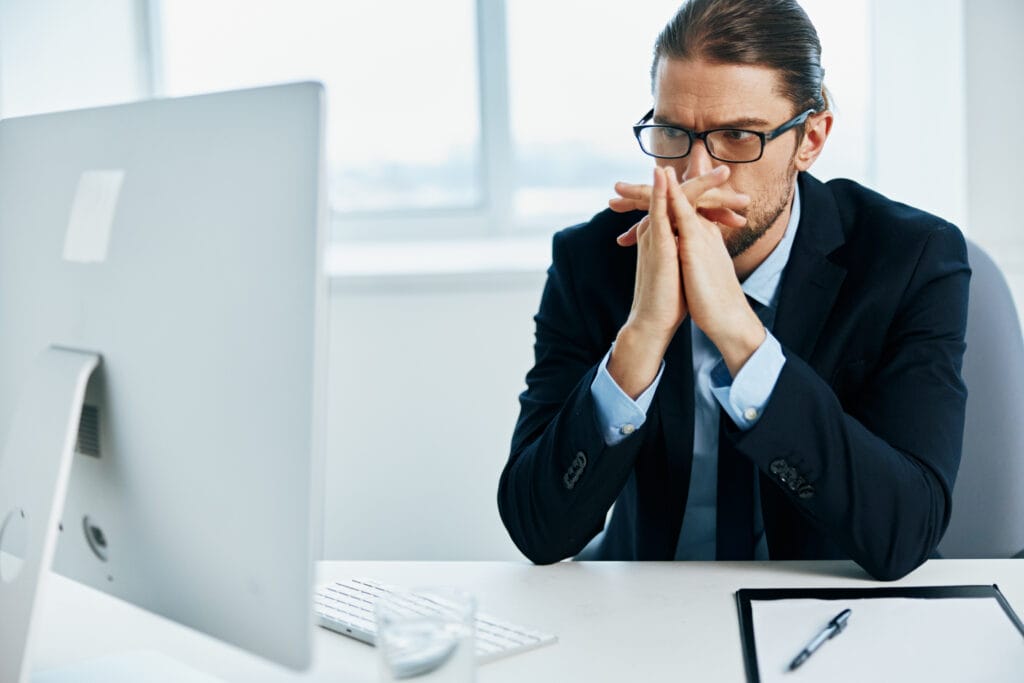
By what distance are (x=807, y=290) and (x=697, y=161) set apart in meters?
0.23

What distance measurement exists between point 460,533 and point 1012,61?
167 cm

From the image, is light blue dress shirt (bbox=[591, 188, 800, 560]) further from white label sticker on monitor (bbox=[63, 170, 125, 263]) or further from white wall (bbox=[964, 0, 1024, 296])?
white wall (bbox=[964, 0, 1024, 296])

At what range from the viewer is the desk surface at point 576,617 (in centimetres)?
102

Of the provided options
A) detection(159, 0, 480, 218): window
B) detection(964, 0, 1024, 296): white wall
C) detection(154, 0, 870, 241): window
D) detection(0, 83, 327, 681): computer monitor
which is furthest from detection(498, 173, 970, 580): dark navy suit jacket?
detection(159, 0, 480, 218): window

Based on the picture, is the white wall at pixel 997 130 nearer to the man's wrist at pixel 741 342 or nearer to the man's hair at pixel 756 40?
the man's hair at pixel 756 40

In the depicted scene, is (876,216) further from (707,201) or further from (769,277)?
(707,201)

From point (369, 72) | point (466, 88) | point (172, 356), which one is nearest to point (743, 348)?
point (172, 356)

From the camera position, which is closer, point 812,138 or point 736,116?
point 736,116

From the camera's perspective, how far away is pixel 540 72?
2.98 metres

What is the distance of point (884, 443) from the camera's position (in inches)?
51.8

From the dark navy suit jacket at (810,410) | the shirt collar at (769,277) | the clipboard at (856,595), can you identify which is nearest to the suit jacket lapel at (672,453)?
the dark navy suit jacket at (810,410)

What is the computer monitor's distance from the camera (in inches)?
30.1

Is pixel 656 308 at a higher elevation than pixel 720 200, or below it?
below

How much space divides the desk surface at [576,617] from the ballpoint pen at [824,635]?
0.17 feet
